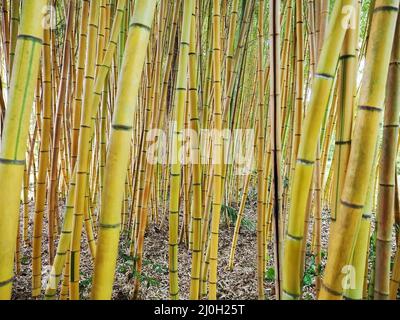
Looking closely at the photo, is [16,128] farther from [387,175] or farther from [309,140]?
[387,175]

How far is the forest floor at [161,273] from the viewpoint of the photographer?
166cm

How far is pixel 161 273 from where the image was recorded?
1904 mm

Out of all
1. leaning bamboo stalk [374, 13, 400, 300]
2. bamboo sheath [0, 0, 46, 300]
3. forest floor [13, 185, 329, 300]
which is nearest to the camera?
bamboo sheath [0, 0, 46, 300]

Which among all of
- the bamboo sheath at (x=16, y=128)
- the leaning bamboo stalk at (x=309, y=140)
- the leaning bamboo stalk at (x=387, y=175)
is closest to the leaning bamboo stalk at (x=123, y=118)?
the bamboo sheath at (x=16, y=128)

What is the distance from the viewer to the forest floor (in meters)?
1.66

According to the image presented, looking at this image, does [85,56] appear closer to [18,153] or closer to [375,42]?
[18,153]

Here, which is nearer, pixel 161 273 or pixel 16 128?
pixel 16 128

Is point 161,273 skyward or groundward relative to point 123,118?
groundward

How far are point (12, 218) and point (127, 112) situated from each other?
0.21 m

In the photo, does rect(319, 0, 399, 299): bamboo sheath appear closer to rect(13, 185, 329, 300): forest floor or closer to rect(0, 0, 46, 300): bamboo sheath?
rect(0, 0, 46, 300): bamboo sheath

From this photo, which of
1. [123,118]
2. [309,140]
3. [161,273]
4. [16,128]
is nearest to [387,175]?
[309,140]

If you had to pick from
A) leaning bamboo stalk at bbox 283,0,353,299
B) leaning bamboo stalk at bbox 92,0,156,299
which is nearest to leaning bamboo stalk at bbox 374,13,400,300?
leaning bamboo stalk at bbox 283,0,353,299

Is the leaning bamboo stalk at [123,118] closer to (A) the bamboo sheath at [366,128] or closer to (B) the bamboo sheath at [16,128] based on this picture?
(B) the bamboo sheath at [16,128]
